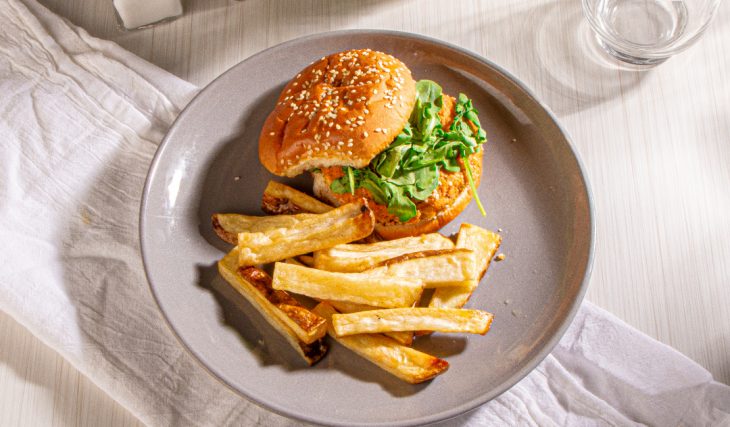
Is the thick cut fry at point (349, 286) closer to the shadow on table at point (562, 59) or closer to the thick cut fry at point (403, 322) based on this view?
the thick cut fry at point (403, 322)

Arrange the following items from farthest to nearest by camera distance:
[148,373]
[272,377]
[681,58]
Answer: [681,58] < [148,373] < [272,377]

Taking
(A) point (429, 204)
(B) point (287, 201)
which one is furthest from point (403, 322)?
(B) point (287, 201)

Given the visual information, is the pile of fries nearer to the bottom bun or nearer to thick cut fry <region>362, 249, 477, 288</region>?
thick cut fry <region>362, 249, 477, 288</region>

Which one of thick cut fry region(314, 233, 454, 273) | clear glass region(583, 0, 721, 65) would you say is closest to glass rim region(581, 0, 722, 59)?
clear glass region(583, 0, 721, 65)

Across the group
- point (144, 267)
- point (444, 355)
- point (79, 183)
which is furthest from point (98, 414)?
point (444, 355)

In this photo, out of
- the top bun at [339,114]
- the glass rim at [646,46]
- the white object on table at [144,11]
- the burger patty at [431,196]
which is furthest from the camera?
the white object on table at [144,11]

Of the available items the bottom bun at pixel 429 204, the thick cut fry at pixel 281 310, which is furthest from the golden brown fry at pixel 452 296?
the thick cut fry at pixel 281 310

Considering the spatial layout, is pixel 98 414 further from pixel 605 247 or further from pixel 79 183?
pixel 605 247
